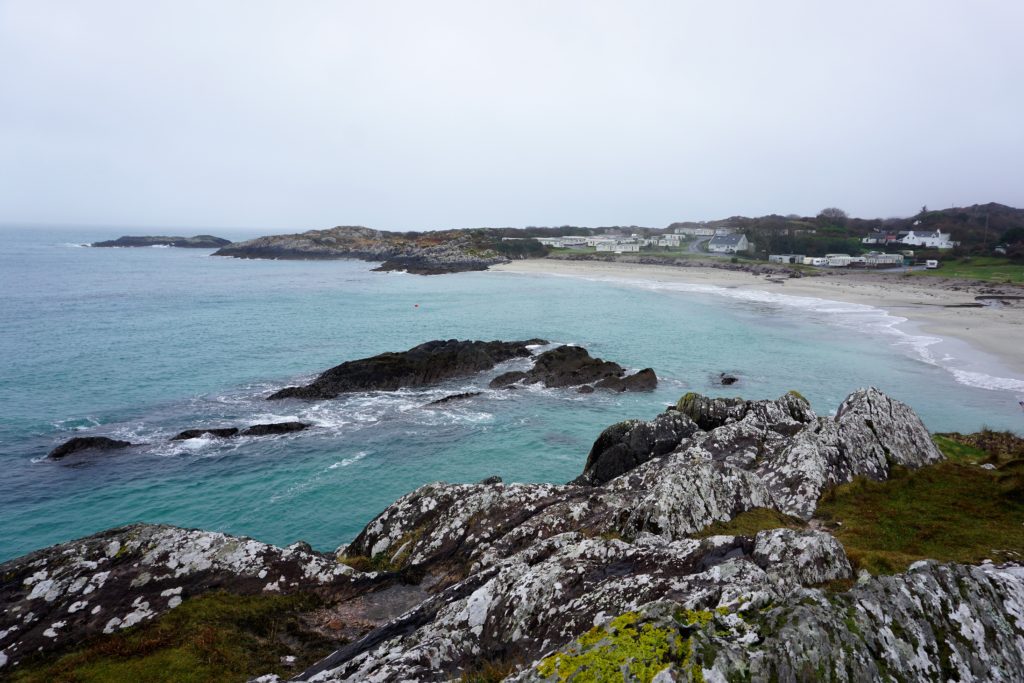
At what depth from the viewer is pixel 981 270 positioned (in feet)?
325

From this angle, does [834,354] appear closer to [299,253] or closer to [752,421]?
[752,421]

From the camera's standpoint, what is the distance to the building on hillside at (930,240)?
145250mm

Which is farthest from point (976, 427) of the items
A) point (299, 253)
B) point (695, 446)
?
point (299, 253)

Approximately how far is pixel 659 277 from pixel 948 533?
4146 inches

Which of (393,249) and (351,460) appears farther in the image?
(393,249)

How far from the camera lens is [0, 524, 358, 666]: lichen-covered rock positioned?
10.2 m

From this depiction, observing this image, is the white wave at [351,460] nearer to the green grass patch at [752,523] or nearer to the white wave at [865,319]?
the green grass patch at [752,523]

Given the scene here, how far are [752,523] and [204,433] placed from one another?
2870cm

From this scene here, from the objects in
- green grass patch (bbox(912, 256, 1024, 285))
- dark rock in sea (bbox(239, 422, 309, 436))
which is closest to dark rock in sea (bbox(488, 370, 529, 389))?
dark rock in sea (bbox(239, 422, 309, 436))

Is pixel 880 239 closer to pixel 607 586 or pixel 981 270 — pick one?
pixel 981 270

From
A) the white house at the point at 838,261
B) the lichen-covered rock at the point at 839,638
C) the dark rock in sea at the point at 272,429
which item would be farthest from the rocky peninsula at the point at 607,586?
the white house at the point at 838,261

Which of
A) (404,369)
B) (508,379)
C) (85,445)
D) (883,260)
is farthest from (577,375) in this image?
(883,260)

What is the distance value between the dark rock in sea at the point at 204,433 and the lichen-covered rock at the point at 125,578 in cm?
1809

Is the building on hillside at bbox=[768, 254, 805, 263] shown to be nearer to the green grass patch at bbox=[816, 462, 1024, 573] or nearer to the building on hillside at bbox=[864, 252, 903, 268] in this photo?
the building on hillside at bbox=[864, 252, 903, 268]
